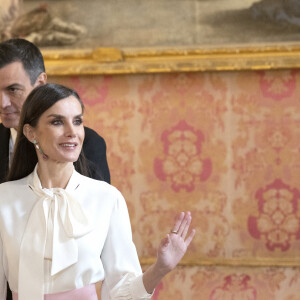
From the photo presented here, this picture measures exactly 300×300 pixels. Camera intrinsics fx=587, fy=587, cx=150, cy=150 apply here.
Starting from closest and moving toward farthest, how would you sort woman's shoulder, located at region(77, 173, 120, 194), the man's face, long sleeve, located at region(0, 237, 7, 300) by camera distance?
1. long sleeve, located at region(0, 237, 7, 300)
2. woman's shoulder, located at region(77, 173, 120, 194)
3. the man's face

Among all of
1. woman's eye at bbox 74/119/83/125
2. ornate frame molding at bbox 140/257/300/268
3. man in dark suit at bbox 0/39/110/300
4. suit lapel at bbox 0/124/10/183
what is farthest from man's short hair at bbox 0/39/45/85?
ornate frame molding at bbox 140/257/300/268

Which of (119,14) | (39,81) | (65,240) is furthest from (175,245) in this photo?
(119,14)

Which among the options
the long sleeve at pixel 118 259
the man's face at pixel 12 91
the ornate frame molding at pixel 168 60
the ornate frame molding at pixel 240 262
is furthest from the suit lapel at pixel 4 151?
the ornate frame molding at pixel 240 262

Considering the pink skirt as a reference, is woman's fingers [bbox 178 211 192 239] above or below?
above

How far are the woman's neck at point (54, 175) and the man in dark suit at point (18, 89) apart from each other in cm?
35

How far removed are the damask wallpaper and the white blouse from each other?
6.11 ft

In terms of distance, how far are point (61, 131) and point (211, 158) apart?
2.11 m

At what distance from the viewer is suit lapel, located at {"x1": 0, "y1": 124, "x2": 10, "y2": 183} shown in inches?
93.1

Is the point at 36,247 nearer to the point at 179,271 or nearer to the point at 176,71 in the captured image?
the point at 179,271

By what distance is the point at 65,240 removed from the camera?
1.83 meters

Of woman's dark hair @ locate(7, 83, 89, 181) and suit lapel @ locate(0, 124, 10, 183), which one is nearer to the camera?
woman's dark hair @ locate(7, 83, 89, 181)

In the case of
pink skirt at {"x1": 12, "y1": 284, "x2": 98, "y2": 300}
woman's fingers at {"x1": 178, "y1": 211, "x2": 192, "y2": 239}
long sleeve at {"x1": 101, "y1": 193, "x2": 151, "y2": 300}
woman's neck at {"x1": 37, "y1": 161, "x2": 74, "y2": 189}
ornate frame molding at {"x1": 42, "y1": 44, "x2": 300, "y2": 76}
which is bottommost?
pink skirt at {"x1": 12, "y1": 284, "x2": 98, "y2": 300}

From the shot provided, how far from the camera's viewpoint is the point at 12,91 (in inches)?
93.1

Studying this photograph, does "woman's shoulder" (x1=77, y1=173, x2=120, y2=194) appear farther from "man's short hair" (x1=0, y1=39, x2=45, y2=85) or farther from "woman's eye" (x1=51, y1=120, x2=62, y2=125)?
"man's short hair" (x1=0, y1=39, x2=45, y2=85)
